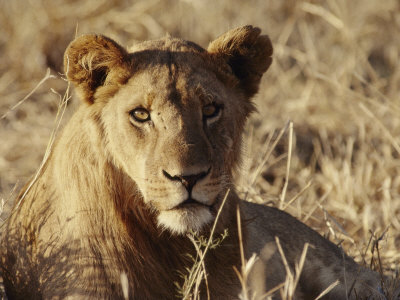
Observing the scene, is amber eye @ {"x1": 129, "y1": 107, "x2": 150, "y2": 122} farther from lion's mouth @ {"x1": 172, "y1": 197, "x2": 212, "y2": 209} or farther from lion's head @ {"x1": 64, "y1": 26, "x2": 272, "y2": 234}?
lion's mouth @ {"x1": 172, "y1": 197, "x2": 212, "y2": 209}

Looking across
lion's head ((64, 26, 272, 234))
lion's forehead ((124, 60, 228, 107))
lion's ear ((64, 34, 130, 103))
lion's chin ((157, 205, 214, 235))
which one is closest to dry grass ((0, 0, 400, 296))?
lion's head ((64, 26, 272, 234))

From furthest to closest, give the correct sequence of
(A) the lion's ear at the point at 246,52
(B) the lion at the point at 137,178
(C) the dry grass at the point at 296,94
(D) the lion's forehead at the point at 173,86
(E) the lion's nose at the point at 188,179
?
(C) the dry grass at the point at 296,94
(A) the lion's ear at the point at 246,52
(D) the lion's forehead at the point at 173,86
(B) the lion at the point at 137,178
(E) the lion's nose at the point at 188,179

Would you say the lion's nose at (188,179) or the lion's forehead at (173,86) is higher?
the lion's forehead at (173,86)

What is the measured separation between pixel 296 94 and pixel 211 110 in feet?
18.3

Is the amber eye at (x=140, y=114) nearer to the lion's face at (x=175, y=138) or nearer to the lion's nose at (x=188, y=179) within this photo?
the lion's face at (x=175, y=138)

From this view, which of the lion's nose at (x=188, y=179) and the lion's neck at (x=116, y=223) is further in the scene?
the lion's neck at (x=116, y=223)

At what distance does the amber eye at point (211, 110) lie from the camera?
349 cm

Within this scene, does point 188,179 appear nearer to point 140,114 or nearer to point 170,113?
point 170,113

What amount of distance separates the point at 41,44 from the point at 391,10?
5.63 metres

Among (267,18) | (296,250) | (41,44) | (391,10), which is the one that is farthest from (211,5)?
(296,250)

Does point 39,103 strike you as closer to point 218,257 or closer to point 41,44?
point 41,44

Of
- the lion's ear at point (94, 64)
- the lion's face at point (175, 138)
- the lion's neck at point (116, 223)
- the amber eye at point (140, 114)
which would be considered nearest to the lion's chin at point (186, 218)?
the lion's face at point (175, 138)

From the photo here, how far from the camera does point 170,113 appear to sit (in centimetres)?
330

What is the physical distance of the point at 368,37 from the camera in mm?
10719
